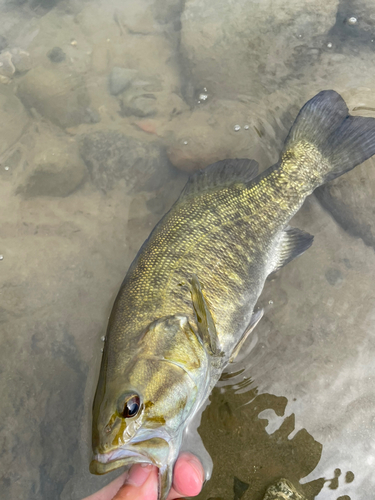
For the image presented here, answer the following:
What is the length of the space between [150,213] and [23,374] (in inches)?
68.7

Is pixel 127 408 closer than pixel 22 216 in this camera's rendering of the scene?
Yes

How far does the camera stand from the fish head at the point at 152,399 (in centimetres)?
182

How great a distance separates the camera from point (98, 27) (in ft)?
13.7

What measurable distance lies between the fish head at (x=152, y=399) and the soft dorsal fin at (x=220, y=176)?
107 cm

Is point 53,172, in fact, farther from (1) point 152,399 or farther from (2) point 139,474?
(2) point 139,474

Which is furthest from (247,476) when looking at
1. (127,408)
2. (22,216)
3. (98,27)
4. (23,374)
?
(98,27)

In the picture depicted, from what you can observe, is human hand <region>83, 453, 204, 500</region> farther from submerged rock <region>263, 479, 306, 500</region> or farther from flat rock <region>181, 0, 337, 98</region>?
flat rock <region>181, 0, 337, 98</region>

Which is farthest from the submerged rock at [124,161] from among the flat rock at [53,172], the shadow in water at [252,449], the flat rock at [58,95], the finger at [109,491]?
the finger at [109,491]

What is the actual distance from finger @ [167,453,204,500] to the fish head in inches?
16.1

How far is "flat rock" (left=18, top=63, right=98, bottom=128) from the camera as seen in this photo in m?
3.74

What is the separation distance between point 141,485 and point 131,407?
581 millimetres

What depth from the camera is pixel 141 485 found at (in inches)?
81.0

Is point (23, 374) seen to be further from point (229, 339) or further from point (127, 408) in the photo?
point (229, 339)

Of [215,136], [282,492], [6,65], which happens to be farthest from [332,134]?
[6,65]
